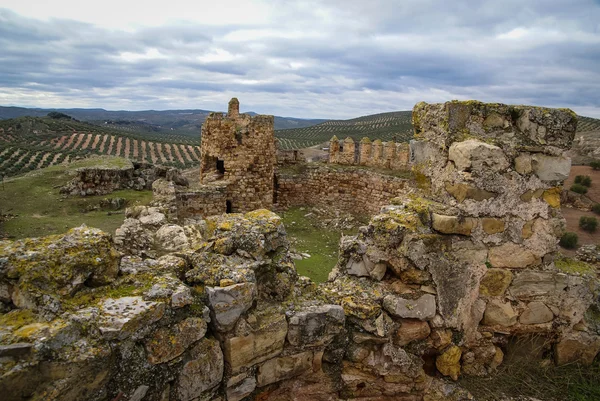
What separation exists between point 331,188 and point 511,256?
10683mm

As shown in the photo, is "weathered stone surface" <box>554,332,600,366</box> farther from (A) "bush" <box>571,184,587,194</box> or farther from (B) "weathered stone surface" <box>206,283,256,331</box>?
(A) "bush" <box>571,184,587,194</box>

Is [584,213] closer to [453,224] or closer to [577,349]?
[577,349]

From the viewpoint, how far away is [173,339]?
2.36 m

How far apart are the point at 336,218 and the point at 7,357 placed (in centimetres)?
1149

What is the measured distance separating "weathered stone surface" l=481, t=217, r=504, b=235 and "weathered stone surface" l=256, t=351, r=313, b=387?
1.84 m

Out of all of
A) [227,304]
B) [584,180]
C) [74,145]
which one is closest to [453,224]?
[227,304]

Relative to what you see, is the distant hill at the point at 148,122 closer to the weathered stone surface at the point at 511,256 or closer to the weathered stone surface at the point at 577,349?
the weathered stone surface at the point at 511,256

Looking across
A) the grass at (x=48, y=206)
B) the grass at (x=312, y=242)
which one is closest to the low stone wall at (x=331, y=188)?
the grass at (x=312, y=242)

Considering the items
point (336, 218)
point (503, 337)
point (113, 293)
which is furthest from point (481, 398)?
point (336, 218)

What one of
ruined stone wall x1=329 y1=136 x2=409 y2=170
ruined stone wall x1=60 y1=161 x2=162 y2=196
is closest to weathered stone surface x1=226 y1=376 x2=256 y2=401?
ruined stone wall x1=60 y1=161 x2=162 y2=196

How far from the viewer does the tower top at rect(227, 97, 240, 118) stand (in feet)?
38.5

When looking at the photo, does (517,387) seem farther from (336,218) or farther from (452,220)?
(336,218)

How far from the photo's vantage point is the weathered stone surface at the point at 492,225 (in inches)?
130

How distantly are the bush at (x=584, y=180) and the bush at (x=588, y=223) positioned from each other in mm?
4658
